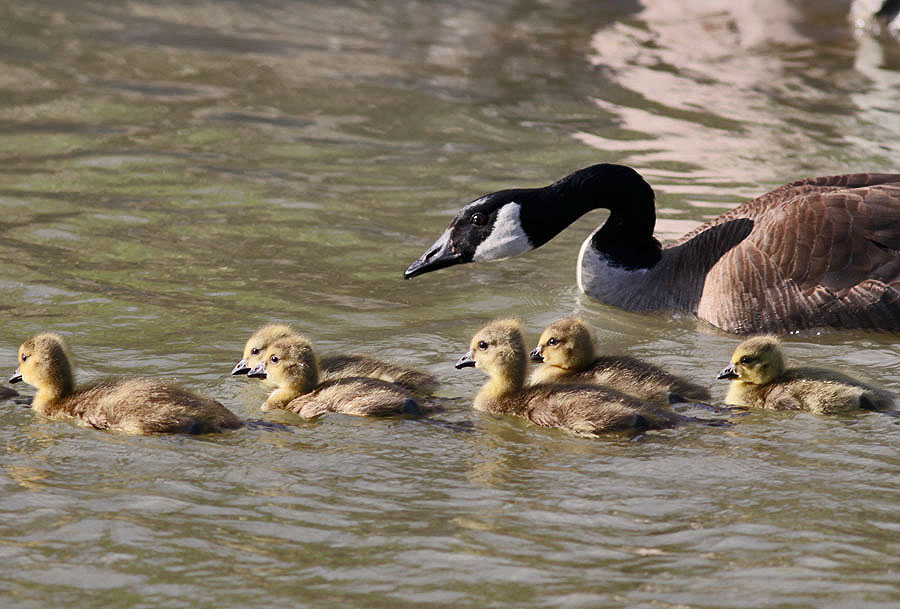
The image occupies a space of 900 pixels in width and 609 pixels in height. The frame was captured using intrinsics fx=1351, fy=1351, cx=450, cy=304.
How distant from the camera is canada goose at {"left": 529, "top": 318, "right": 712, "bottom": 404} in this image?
778 centimetres

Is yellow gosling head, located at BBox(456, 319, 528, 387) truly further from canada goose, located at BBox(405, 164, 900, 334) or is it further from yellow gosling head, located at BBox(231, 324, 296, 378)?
canada goose, located at BBox(405, 164, 900, 334)

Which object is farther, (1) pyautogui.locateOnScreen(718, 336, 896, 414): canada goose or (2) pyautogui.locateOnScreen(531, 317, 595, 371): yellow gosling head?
(2) pyautogui.locateOnScreen(531, 317, 595, 371): yellow gosling head

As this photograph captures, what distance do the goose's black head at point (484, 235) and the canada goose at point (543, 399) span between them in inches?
81.6

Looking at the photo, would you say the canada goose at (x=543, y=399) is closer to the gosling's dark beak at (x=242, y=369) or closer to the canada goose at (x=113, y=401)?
the gosling's dark beak at (x=242, y=369)

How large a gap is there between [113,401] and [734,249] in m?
4.83

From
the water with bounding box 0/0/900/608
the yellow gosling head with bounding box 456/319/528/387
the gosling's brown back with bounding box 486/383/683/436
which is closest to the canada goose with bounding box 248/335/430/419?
the water with bounding box 0/0/900/608

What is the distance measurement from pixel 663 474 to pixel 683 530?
0.67 meters

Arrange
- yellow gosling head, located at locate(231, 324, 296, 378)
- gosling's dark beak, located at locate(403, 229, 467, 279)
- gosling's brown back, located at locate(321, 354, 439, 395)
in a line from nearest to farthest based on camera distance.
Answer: yellow gosling head, located at locate(231, 324, 296, 378) < gosling's brown back, located at locate(321, 354, 439, 395) < gosling's dark beak, located at locate(403, 229, 467, 279)

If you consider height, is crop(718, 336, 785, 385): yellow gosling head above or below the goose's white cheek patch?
below

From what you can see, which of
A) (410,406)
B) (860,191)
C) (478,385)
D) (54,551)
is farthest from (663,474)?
(860,191)

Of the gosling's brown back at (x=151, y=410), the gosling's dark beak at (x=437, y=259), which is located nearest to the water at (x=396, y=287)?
the gosling's brown back at (x=151, y=410)

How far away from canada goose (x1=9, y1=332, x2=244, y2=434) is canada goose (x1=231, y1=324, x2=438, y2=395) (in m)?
0.64

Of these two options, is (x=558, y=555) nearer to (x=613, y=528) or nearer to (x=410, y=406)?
(x=613, y=528)

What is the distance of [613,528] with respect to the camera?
6020 mm
